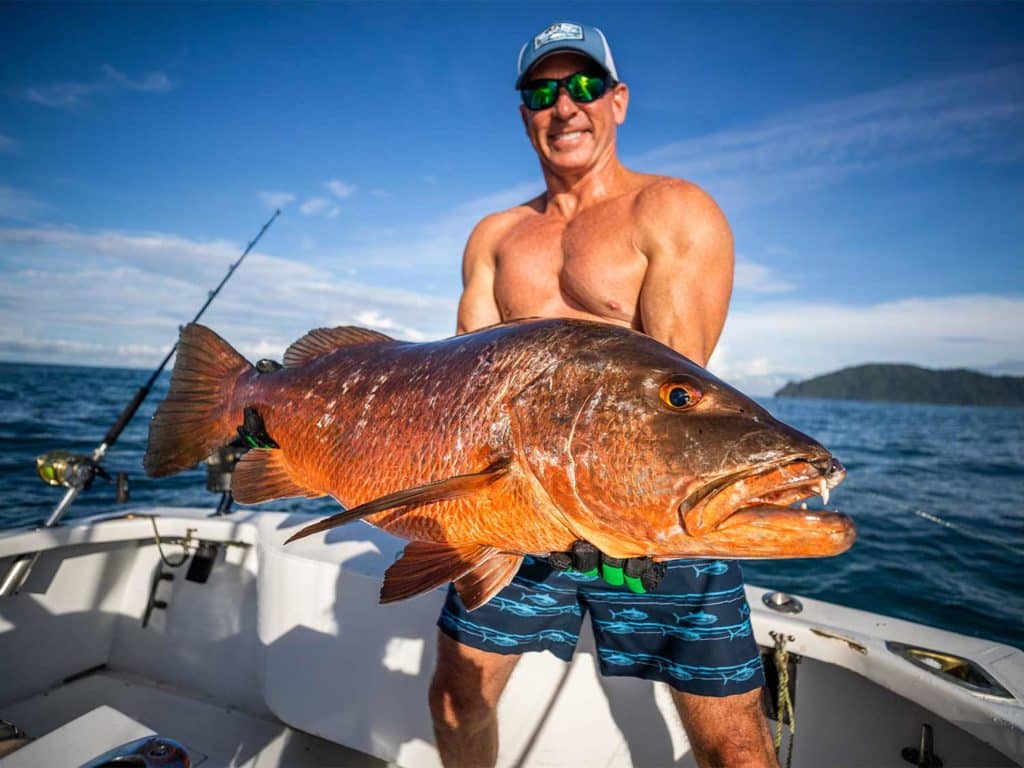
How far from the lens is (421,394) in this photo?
5.07 feet

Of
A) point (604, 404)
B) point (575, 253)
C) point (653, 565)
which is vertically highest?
point (575, 253)

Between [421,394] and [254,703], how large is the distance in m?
3.29

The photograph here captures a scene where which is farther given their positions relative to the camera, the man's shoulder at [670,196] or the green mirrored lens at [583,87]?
the green mirrored lens at [583,87]

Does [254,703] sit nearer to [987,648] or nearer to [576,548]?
[576,548]

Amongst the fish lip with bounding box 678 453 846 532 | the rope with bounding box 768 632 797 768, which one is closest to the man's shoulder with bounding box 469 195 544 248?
the fish lip with bounding box 678 453 846 532

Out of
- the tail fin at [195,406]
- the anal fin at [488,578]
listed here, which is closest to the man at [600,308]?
the anal fin at [488,578]

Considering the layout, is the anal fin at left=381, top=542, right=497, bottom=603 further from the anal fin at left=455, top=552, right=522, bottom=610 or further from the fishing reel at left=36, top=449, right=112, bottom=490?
the fishing reel at left=36, top=449, right=112, bottom=490

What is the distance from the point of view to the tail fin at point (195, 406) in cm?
214

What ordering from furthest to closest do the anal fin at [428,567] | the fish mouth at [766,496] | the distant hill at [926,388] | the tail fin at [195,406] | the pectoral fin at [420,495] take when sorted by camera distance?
the distant hill at [926,388], the tail fin at [195,406], the anal fin at [428,567], the pectoral fin at [420,495], the fish mouth at [766,496]

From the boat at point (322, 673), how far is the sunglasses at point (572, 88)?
2525 mm

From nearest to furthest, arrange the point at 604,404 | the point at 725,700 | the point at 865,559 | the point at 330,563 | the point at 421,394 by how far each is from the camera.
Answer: the point at 604,404
the point at 421,394
the point at 725,700
the point at 330,563
the point at 865,559

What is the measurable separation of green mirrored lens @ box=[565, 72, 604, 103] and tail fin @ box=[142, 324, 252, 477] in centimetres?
197

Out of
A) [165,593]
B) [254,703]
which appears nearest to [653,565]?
[254,703]

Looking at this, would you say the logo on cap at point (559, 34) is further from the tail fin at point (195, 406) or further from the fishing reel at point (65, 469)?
the fishing reel at point (65, 469)
